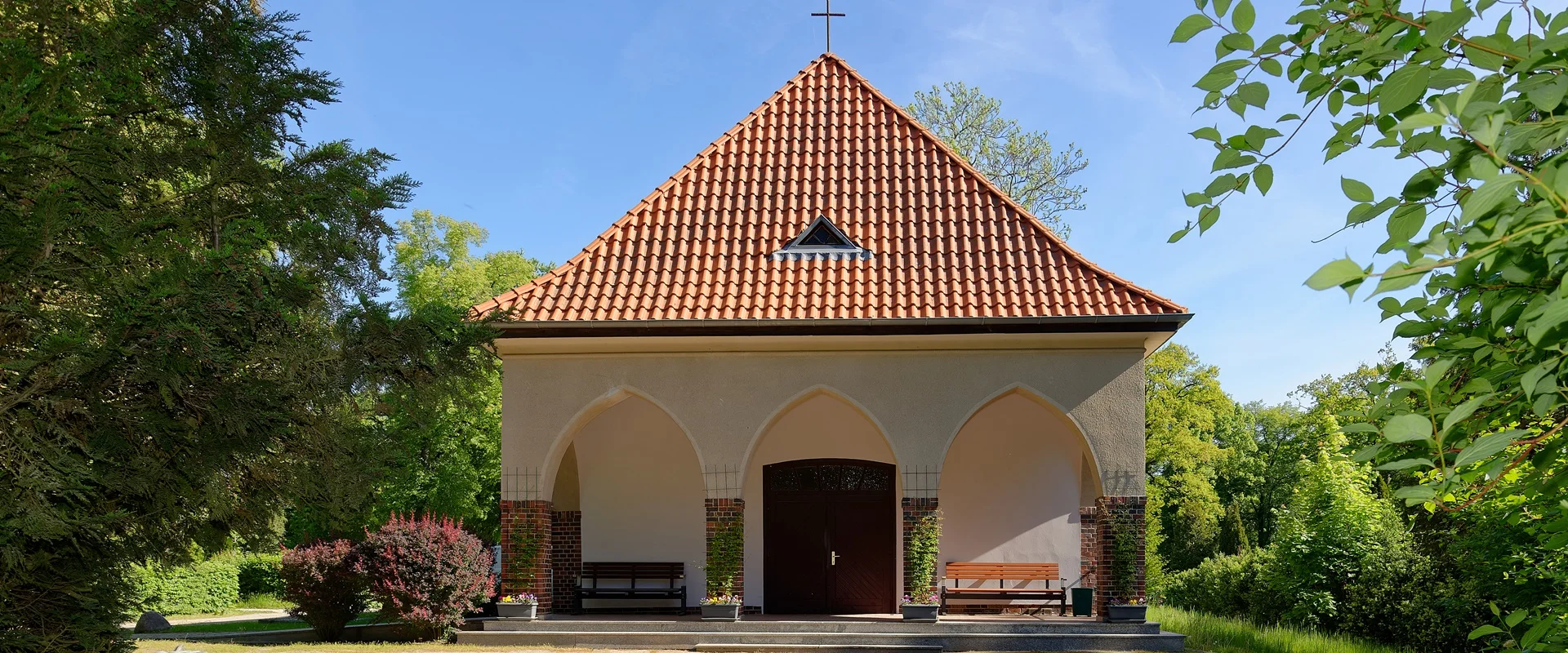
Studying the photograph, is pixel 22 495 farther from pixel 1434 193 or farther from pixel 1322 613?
pixel 1322 613

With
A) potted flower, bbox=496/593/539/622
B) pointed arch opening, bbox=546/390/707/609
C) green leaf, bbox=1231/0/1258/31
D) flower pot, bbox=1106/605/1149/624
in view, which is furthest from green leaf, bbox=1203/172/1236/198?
pointed arch opening, bbox=546/390/707/609

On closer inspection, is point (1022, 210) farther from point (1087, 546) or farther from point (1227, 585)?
point (1227, 585)

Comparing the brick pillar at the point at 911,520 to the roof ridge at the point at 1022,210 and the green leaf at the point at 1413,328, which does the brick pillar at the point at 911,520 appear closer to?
the roof ridge at the point at 1022,210

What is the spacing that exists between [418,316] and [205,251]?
144 centimetres

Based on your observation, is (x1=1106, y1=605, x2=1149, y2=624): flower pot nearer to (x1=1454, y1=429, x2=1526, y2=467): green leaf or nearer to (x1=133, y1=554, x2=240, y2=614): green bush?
(x1=1454, y1=429, x2=1526, y2=467): green leaf

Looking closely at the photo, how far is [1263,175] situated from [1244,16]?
Result: 41 centimetres

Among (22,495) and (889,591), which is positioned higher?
(22,495)

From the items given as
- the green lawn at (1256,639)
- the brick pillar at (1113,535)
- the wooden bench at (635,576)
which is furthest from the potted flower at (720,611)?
the green lawn at (1256,639)

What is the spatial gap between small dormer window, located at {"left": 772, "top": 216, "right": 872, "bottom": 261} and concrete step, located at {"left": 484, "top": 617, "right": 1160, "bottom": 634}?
4.61m

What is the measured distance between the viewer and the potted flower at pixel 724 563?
44.0 feet

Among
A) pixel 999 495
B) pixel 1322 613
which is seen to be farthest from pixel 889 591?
pixel 1322 613

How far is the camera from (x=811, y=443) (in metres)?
15.9

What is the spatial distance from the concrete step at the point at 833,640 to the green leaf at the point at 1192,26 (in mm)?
10614

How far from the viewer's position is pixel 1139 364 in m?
13.6
